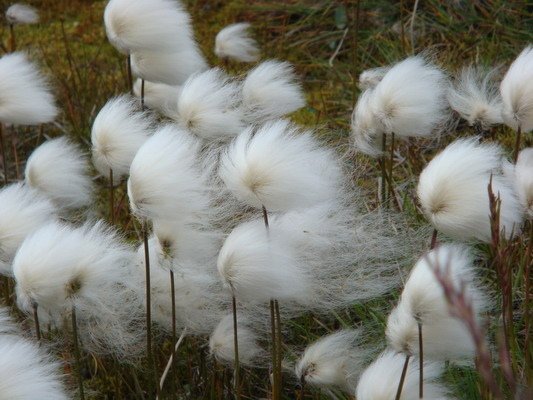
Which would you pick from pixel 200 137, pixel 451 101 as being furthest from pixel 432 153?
pixel 200 137

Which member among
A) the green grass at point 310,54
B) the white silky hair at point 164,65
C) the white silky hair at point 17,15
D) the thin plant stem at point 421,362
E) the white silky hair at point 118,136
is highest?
the white silky hair at point 164,65

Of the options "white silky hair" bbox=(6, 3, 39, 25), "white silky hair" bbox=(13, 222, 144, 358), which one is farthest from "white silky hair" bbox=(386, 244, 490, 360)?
"white silky hair" bbox=(6, 3, 39, 25)

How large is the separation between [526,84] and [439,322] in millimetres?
689

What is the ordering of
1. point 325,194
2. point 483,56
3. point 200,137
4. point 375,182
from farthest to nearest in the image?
point 483,56 → point 375,182 → point 200,137 → point 325,194

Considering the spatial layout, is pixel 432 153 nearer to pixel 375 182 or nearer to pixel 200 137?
pixel 375 182

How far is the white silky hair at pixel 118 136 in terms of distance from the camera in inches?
84.3

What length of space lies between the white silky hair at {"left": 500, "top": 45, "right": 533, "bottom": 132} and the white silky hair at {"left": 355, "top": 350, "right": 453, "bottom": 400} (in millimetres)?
620

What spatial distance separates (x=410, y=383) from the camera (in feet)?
5.51

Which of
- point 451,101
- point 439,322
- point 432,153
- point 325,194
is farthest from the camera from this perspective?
point 432,153

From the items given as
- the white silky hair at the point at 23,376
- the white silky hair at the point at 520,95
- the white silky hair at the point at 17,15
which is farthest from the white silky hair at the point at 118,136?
the white silky hair at the point at 17,15

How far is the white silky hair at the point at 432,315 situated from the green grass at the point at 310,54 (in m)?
0.55

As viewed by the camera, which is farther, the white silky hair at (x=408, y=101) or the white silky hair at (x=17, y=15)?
the white silky hair at (x=17, y=15)

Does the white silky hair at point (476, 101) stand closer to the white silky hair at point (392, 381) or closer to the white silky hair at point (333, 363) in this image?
the white silky hair at point (333, 363)

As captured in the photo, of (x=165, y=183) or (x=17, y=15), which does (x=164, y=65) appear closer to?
(x=165, y=183)
